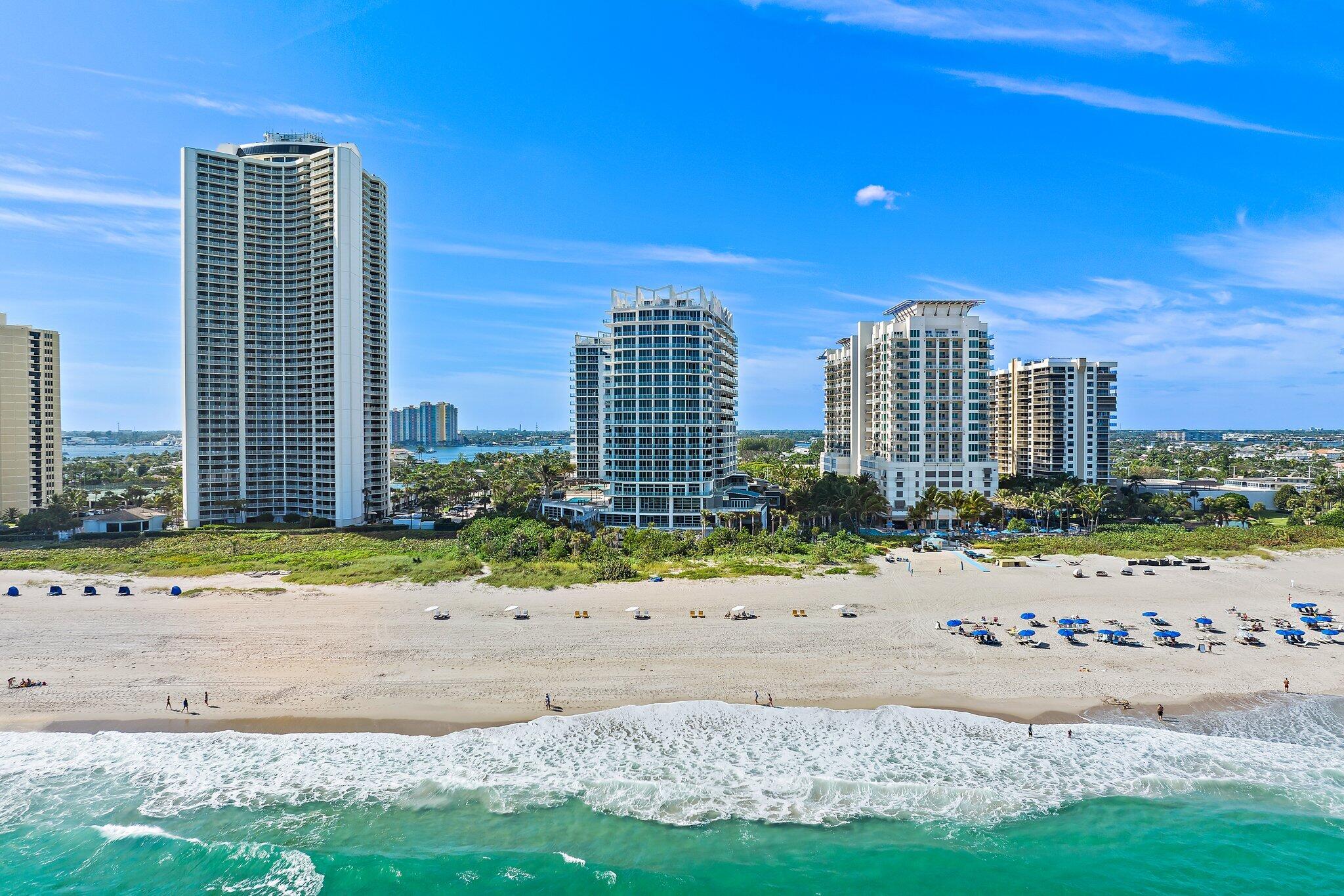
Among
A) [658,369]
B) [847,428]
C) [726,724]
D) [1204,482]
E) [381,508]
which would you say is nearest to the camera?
[726,724]

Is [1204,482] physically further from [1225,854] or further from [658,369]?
[1225,854]

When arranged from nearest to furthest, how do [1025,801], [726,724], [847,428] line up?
[1025,801] → [726,724] → [847,428]

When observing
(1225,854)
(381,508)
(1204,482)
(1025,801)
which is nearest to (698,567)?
(1025,801)

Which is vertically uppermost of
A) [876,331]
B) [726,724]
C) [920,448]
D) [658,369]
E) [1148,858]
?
[876,331]

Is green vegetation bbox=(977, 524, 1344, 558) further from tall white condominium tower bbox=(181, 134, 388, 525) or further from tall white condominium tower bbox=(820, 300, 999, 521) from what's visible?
tall white condominium tower bbox=(181, 134, 388, 525)

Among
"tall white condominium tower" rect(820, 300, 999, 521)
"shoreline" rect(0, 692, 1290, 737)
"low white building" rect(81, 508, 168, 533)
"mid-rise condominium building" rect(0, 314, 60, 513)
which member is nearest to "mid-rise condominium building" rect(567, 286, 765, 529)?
"tall white condominium tower" rect(820, 300, 999, 521)

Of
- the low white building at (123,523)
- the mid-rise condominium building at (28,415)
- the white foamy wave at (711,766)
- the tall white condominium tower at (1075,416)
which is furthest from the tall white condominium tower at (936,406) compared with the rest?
the mid-rise condominium building at (28,415)

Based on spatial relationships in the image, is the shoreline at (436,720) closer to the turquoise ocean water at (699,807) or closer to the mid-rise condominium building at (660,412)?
the turquoise ocean water at (699,807)
